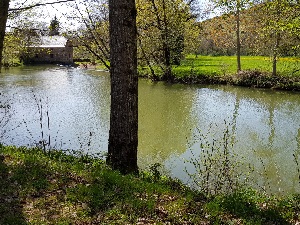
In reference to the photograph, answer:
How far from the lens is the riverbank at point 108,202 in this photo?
420 cm

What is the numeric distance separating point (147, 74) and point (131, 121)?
26390 mm

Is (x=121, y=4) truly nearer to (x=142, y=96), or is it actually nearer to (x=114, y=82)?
(x=114, y=82)

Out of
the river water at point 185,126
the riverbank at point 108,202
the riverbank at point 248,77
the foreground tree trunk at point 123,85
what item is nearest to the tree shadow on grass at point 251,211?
the riverbank at point 108,202

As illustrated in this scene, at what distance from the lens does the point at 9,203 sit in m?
4.39

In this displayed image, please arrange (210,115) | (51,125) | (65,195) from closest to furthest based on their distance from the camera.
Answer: (65,195) → (51,125) → (210,115)

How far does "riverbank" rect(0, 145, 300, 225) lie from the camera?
420 centimetres

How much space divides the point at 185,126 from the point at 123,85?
7756 mm

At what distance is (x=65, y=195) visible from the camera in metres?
4.75

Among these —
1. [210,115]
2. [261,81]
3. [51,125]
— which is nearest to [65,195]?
[51,125]

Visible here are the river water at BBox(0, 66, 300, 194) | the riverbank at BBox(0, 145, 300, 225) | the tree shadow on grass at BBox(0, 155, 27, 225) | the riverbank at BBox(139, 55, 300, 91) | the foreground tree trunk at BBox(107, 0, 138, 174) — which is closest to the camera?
the tree shadow on grass at BBox(0, 155, 27, 225)

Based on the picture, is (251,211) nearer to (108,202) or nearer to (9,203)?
(108,202)

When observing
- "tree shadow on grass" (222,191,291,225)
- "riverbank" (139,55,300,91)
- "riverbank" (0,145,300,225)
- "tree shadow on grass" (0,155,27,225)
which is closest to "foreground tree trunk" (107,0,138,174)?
→ "riverbank" (0,145,300,225)

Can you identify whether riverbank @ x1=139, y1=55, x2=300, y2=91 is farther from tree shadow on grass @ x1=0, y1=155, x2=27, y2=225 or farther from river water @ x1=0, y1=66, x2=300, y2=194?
tree shadow on grass @ x1=0, y1=155, x2=27, y2=225

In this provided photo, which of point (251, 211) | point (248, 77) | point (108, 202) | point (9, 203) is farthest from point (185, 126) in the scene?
point (248, 77)
